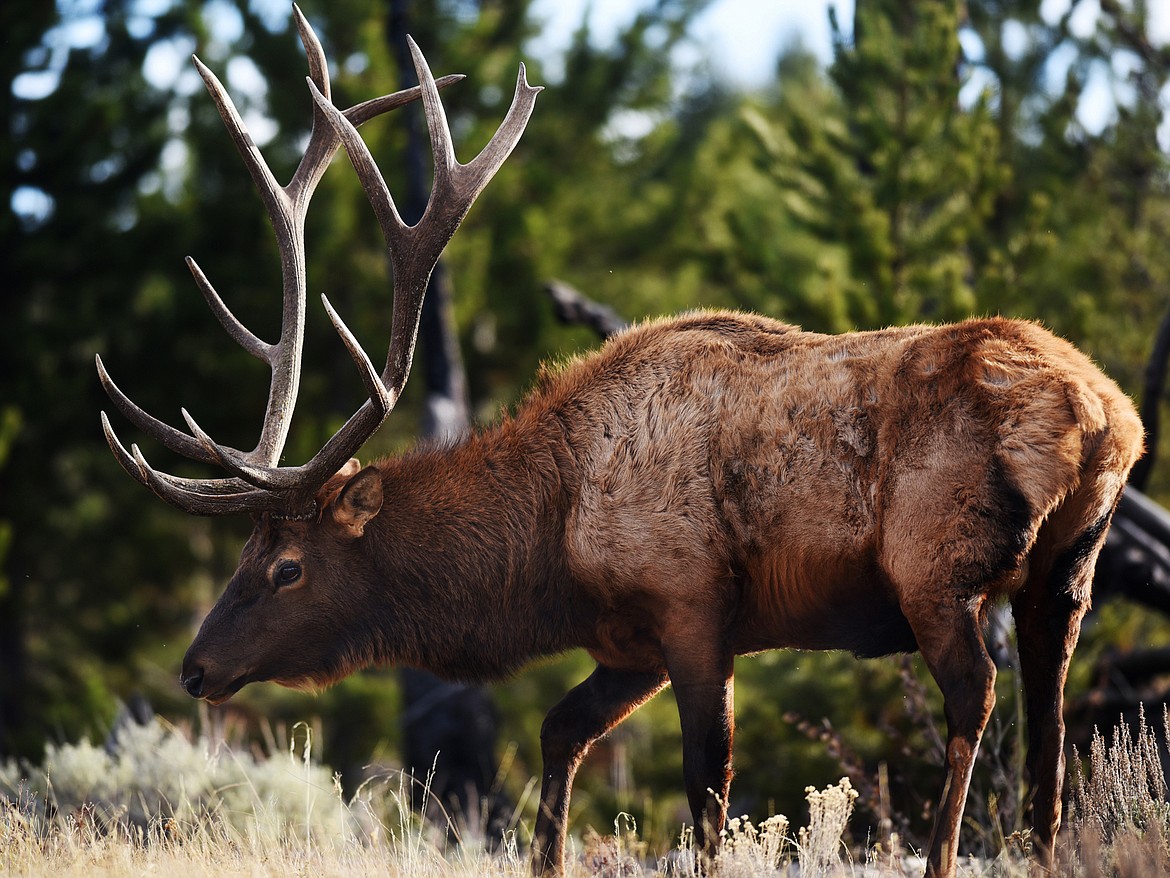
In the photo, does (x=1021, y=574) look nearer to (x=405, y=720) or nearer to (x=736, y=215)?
(x=736, y=215)

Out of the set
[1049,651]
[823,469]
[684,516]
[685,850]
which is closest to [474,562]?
[684,516]

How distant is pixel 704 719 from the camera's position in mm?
4281

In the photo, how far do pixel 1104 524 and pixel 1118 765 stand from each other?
76cm

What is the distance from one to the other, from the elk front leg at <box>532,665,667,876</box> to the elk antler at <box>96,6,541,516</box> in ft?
4.15

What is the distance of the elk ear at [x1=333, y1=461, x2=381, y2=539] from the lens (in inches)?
195

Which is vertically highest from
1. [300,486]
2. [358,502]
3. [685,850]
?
[300,486]

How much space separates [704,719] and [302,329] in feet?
7.32

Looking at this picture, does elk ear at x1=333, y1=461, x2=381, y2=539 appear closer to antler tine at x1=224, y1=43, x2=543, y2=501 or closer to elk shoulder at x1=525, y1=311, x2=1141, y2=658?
antler tine at x1=224, y1=43, x2=543, y2=501

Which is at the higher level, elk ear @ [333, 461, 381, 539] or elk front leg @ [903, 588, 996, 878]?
elk ear @ [333, 461, 381, 539]

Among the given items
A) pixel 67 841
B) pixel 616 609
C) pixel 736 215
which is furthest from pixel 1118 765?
pixel 736 215

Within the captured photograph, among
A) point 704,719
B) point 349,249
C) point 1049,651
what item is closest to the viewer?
point 1049,651

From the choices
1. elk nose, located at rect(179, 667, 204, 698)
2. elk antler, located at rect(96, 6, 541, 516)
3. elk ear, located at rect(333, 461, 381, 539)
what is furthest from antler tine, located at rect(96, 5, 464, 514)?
elk nose, located at rect(179, 667, 204, 698)

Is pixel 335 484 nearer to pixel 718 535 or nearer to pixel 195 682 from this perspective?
pixel 195 682

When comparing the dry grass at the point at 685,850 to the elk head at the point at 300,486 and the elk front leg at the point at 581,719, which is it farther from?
the elk head at the point at 300,486
